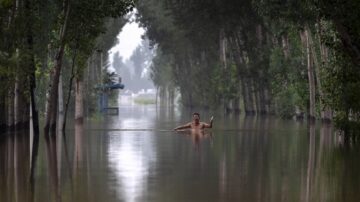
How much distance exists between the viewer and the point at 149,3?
95.3 m

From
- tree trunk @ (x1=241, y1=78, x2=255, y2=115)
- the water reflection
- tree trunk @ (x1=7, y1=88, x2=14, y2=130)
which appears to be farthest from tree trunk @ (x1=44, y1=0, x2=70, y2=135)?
tree trunk @ (x1=241, y1=78, x2=255, y2=115)

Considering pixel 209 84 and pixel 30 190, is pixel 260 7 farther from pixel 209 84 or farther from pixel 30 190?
pixel 209 84

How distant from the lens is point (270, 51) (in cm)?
6756

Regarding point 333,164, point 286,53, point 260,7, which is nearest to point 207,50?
point 286,53

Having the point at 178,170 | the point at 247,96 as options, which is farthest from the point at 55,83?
the point at 247,96

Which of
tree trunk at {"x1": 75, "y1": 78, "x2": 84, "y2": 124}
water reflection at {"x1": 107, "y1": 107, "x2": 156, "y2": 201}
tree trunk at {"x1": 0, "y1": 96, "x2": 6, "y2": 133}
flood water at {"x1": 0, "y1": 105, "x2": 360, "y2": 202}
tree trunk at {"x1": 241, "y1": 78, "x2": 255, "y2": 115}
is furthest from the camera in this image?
tree trunk at {"x1": 241, "y1": 78, "x2": 255, "y2": 115}

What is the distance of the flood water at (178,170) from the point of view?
1628cm

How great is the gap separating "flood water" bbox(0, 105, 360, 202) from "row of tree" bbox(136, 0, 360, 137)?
9.83ft

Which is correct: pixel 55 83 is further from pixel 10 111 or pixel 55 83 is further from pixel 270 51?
pixel 270 51

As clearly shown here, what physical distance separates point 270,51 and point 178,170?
47.1 m

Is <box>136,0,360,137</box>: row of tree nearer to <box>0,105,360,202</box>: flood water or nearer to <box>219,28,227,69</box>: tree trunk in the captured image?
<box>219,28,227,69</box>: tree trunk

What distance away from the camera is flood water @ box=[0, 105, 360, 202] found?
1628 cm

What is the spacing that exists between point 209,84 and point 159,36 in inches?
303

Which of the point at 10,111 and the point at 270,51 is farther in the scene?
the point at 270,51
